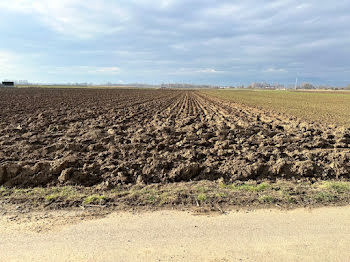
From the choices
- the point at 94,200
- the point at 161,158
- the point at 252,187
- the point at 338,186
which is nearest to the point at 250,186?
the point at 252,187

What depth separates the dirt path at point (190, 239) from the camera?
122 inches

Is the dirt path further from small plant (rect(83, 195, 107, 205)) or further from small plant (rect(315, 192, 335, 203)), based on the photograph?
small plant (rect(83, 195, 107, 205))

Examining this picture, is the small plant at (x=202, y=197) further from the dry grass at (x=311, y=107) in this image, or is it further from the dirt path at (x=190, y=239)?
the dry grass at (x=311, y=107)

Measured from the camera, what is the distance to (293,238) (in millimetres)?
3488

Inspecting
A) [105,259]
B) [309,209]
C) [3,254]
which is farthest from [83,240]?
[309,209]

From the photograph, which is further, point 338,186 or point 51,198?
point 338,186

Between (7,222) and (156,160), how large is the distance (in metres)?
3.68

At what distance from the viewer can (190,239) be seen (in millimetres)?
3441

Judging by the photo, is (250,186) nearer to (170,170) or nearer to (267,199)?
(267,199)

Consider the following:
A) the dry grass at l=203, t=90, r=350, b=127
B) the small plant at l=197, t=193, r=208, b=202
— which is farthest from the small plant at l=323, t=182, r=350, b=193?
the dry grass at l=203, t=90, r=350, b=127

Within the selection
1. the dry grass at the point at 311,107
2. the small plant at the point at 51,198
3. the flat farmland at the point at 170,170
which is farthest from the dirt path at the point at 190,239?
the dry grass at the point at 311,107

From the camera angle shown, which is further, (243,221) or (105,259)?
(243,221)

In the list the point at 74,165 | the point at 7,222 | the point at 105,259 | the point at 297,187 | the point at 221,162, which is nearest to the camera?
the point at 105,259

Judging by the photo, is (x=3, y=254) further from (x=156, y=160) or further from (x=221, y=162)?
(x=221, y=162)
